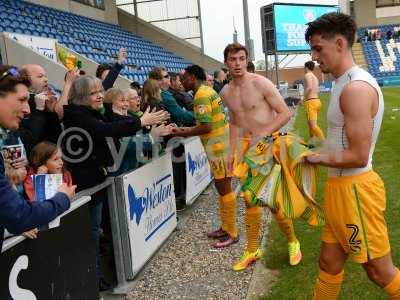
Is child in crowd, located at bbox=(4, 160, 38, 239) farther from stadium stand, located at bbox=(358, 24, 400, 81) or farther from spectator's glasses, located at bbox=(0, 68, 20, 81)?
stadium stand, located at bbox=(358, 24, 400, 81)

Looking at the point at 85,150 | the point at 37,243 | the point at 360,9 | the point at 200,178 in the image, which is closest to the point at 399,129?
the point at 200,178

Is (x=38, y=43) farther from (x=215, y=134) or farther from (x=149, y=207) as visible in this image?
(x=149, y=207)

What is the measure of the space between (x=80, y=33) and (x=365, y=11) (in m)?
31.3

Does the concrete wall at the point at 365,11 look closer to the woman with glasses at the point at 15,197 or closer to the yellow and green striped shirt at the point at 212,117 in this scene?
the yellow and green striped shirt at the point at 212,117

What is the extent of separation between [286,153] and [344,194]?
2.81 ft

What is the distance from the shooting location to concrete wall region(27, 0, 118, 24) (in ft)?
59.7

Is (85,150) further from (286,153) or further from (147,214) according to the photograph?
(286,153)

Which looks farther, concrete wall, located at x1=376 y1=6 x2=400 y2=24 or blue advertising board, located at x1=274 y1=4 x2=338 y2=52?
concrete wall, located at x1=376 y1=6 x2=400 y2=24

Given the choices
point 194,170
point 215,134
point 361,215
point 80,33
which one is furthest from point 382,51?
point 361,215

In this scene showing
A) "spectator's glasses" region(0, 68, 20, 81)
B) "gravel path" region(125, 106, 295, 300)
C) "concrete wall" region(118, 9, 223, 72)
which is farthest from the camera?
"concrete wall" region(118, 9, 223, 72)

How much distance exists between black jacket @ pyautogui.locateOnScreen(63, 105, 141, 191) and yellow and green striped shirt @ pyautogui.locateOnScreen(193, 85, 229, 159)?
1209 millimetres

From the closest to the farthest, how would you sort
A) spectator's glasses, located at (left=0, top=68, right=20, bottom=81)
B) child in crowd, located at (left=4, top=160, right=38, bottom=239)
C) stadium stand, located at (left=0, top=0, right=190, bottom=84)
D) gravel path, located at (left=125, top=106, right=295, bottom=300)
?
spectator's glasses, located at (left=0, top=68, right=20, bottom=81)
child in crowd, located at (left=4, top=160, right=38, bottom=239)
gravel path, located at (left=125, top=106, right=295, bottom=300)
stadium stand, located at (left=0, top=0, right=190, bottom=84)

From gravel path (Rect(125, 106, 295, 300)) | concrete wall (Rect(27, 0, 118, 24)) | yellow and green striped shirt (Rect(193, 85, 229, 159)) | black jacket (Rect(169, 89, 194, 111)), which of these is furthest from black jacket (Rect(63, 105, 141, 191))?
concrete wall (Rect(27, 0, 118, 24))

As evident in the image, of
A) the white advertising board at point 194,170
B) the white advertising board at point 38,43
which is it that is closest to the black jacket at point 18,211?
the white advertising board at point 194,170
